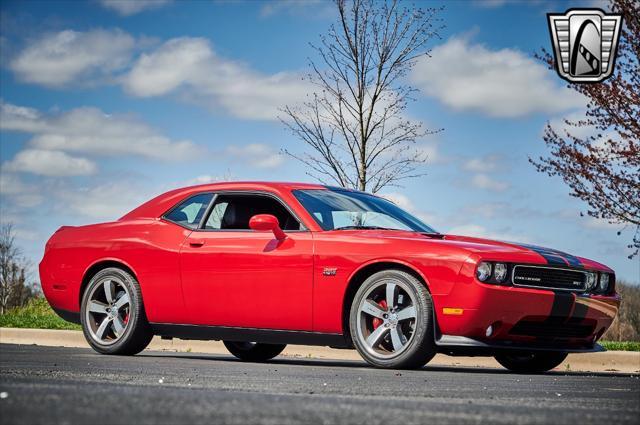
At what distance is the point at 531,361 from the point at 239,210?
3.01m

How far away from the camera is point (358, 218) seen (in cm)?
883

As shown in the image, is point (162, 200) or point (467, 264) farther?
point (162, 200)

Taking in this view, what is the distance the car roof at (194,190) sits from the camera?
9102mm

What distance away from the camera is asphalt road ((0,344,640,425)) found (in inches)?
141

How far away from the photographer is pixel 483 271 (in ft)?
25.0

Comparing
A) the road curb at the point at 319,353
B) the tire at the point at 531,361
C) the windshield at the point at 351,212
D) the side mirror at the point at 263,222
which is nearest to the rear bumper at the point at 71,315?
the side mirror at the point at 263,222

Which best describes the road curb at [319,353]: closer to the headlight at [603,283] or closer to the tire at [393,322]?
the headlight at [603,283]

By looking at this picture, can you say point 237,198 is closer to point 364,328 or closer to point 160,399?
point 364,328

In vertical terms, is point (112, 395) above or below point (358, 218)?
below

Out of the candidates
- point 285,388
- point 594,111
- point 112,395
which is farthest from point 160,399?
point 594,111

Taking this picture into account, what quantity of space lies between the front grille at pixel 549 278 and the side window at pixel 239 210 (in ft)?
7.51

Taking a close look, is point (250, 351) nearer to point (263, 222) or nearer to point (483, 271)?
point (263, 222)

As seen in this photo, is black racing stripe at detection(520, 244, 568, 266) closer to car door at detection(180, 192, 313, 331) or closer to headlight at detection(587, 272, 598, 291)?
headlight at detection(587, 272, 598, 291)

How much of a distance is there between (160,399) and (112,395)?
223 mm
